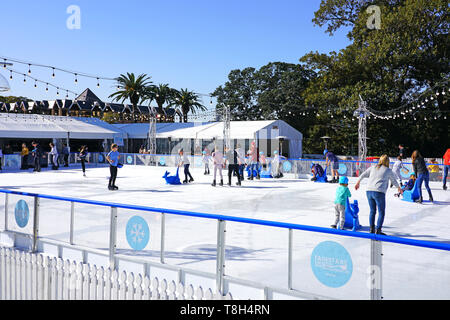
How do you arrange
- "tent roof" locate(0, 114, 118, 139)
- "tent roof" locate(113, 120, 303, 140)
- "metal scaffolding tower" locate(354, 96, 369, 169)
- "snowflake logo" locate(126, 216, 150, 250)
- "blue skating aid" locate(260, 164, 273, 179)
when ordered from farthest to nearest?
"tent roof" locate(113, 120, 303, 140)
"tent roof" locate(0, 114, 118, 139)
"metal scaffolding tower" locate(354, 96, 369, 169)
"blue skating aid" locate(260, 164, 273, 179)
"snowflake logo" locate(126, 216, 150, 250)

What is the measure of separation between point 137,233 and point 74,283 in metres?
1.07

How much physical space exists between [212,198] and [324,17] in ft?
108

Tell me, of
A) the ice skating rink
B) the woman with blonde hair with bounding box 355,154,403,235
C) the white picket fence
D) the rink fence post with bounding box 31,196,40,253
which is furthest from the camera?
the woman with blonde hair with bounding box 355,154,403,235

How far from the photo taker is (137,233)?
5.23 m

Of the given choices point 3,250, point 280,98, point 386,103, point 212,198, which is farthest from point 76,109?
point 3,250

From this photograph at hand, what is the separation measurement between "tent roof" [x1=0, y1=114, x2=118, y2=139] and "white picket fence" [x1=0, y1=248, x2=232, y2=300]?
83.9 feet

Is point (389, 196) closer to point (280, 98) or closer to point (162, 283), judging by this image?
point (162, 283)

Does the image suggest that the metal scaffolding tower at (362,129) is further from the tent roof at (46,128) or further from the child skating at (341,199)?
the tent roof at (46,128)

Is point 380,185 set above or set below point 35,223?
above

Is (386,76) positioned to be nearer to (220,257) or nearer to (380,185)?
(380,185)

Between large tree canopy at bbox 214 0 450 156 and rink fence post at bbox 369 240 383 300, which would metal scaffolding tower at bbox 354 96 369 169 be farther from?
rink fence post at bbox 369 240 383 300

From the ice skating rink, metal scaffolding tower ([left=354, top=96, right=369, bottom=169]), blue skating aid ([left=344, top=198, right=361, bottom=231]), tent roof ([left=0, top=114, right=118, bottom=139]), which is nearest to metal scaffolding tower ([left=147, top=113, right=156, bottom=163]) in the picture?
tent roof ([left=0, top=114, right=118, bottom=139])

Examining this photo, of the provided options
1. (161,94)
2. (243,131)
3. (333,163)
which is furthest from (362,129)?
(161,94)

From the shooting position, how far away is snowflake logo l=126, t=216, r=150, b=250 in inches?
204
